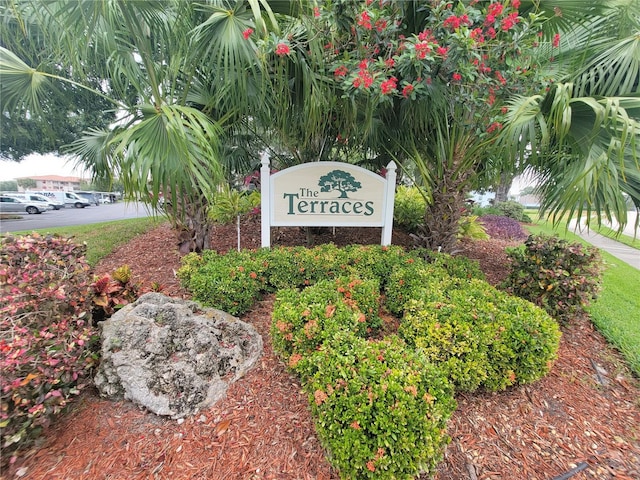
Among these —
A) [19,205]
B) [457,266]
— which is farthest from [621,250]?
[19,205]

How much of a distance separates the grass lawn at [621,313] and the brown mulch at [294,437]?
1.47 feet

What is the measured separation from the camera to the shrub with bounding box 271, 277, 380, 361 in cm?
204

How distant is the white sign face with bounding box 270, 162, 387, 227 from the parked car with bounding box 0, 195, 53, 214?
72.6 feet

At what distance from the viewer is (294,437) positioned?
1771 mm

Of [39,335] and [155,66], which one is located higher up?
[155,66]

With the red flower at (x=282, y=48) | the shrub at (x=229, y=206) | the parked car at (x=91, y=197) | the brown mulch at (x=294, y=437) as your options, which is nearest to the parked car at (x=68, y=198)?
the parked car at (x=91, y=197)

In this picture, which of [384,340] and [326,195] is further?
[326,195]

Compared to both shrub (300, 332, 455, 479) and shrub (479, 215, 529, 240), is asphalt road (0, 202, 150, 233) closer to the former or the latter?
shrub (300, 332, 455, 479)

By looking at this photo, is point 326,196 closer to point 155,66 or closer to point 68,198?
point 155,66

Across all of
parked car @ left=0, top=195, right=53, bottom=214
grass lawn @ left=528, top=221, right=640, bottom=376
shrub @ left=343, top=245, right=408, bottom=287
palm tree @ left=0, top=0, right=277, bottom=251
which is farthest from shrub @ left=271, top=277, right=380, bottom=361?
parked car @ left=0, top=195, right=53, bottom=214

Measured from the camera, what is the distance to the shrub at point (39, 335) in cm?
142

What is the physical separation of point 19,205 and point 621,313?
2694 cm

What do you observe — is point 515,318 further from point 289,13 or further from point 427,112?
point 289,13

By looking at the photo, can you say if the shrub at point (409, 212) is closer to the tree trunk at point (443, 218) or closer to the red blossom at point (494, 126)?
the tree trunk at point (443, 218)
